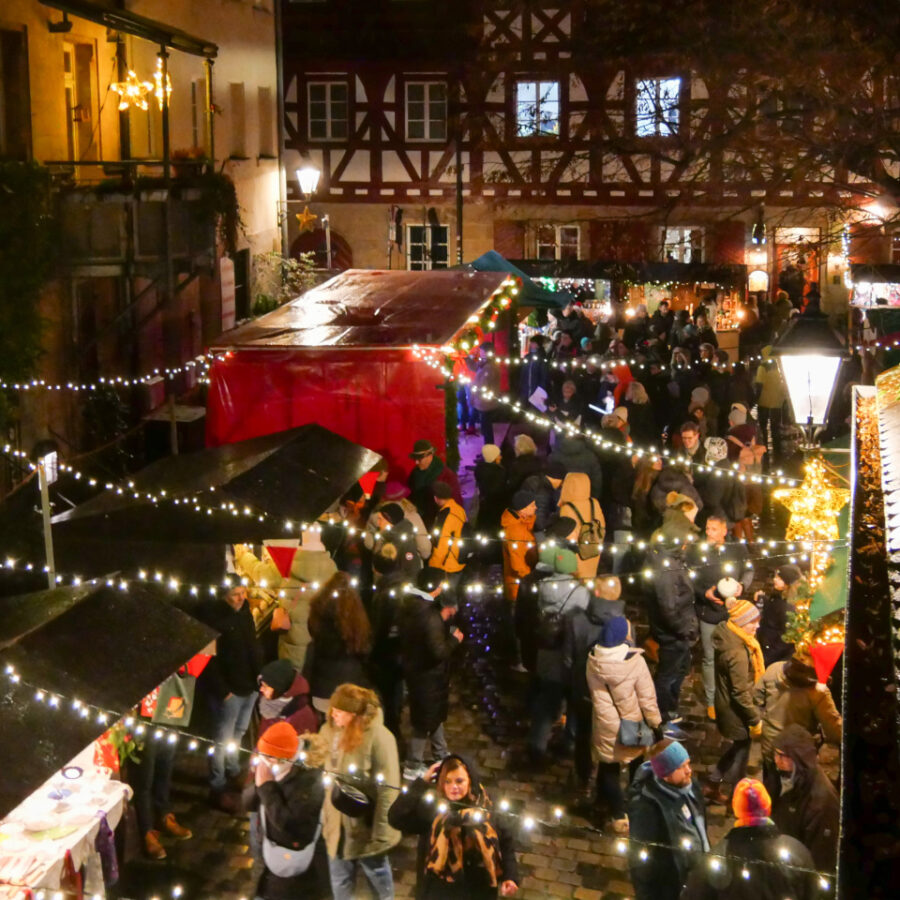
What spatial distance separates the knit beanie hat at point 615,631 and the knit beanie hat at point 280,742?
77.1 inches

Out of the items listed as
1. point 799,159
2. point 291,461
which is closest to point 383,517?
point 291,461

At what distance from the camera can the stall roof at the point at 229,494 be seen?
8.25 m

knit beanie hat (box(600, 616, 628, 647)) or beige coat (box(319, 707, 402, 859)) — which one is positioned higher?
knit beanie hat (box(600, 616, 628, 647))

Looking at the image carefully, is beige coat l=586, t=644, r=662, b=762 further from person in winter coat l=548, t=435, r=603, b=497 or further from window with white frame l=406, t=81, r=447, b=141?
window with white frame l=406, t=81, r=447, b=141

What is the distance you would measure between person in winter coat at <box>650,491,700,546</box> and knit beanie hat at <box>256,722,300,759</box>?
383 cm

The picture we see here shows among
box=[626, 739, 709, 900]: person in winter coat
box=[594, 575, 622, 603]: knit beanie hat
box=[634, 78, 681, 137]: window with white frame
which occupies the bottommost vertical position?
box=[626, 739, 709, 900]: person in winter coat

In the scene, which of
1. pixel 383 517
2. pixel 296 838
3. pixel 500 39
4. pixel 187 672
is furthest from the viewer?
pixel 500 39

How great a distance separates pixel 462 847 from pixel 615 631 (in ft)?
6.92

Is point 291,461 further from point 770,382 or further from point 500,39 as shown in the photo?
point 500,39

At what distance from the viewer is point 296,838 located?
5.92 metres

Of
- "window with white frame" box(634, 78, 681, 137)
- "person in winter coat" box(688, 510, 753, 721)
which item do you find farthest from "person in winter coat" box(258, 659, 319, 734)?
"window with white frame" box(634, 78, 681, 137)

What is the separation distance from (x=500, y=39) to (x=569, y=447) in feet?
61.8

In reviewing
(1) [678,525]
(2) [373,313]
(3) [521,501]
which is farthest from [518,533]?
(2) [373,313]

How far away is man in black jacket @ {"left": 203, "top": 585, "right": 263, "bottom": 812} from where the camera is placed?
7.41 m
